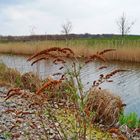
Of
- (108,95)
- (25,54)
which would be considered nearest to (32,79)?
(108,95)

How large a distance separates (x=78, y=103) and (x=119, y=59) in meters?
19.0

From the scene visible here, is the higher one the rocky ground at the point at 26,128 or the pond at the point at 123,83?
the rocky ground at the point at 26,128

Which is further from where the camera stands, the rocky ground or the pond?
the pond

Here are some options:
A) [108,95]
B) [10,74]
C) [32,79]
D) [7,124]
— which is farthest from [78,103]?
[10,74]

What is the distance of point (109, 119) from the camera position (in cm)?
735

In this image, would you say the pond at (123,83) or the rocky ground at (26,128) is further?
the pond at (123,83)

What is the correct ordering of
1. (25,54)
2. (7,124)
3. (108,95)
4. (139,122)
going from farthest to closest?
(25,54) → (108,95) → (139,122) → (7,124)

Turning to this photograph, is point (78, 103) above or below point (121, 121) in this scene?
above

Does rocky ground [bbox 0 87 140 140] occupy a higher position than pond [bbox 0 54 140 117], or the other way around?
rocky ground [bbox 0 87 140 140]

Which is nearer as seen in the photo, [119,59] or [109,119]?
[109,119]

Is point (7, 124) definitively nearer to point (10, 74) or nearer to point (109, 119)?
point (109, 119)

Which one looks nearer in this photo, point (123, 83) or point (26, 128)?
point (26, 128)

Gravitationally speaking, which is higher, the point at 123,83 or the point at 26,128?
the point at 26,128

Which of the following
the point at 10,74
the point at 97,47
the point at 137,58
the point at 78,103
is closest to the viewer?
the point at 78,103
